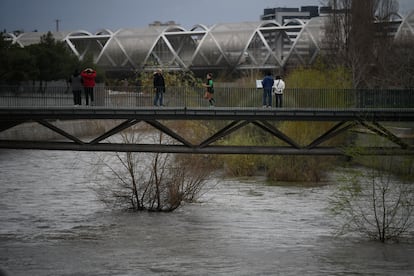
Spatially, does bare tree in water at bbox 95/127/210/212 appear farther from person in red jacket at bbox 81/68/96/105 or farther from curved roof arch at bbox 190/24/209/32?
curved roof arch at bbox 190/24/209/32

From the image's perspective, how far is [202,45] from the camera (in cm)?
15488

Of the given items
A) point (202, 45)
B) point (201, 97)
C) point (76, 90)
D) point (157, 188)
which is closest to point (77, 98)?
point (76, 90)

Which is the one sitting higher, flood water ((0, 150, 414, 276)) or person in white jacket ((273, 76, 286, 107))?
person in white jacket ((273, 76, 286, 107))

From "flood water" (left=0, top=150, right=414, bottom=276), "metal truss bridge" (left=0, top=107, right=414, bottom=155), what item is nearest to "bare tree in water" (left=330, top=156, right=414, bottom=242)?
"flood water" (left=0, top=150, right=414, bottom=276)

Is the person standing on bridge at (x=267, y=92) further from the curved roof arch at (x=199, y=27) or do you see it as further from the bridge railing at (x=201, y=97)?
the curved roof arch at (x=199, y=27)

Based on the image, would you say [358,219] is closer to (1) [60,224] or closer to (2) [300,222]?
(2) [300,222]

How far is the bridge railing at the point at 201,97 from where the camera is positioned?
3512cm

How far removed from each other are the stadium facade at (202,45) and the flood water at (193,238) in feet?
342

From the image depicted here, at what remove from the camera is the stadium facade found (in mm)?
147375

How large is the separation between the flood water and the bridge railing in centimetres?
365

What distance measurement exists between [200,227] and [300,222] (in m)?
3.37

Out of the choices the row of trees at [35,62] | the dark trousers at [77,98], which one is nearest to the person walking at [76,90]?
the dark trousers at [77,98]

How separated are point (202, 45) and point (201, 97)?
4717 inches

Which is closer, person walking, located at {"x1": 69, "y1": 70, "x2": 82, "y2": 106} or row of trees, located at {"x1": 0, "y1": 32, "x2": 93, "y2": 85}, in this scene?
person walking, located at {"x1": 69, "y1": 70, "x2": 82, "y2": 106}
